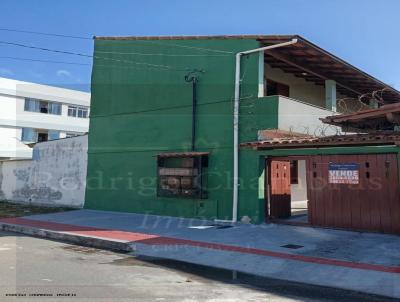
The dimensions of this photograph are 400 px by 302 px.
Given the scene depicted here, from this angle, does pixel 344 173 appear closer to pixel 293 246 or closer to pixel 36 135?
pixel 293 246

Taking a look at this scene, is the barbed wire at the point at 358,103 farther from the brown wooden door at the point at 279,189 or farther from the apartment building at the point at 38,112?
the apartment building at the point at 38,112

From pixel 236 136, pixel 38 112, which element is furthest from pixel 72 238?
pixel 38 112

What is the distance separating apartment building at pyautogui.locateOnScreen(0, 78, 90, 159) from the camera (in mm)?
43750

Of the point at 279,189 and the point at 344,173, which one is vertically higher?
the point at 344,173

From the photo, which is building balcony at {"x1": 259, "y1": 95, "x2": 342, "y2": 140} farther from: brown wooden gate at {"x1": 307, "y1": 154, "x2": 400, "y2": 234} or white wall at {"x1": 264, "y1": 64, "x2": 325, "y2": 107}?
white wall at {"x1": 264, "y1": 64, "x2": 325, "y2": 107}

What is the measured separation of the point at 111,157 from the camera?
18.6 m

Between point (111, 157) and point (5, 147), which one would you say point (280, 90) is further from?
point (5, 147)

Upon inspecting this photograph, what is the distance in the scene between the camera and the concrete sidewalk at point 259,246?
783 cm

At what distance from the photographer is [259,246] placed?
10406mm

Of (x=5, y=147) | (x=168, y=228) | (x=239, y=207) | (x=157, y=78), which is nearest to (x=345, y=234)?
(x=239, y=207)

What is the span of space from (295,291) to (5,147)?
112ft

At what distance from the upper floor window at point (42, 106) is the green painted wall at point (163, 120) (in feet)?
95.9

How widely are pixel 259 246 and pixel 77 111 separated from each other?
42984 mm

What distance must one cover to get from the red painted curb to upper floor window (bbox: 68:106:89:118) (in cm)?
3432
